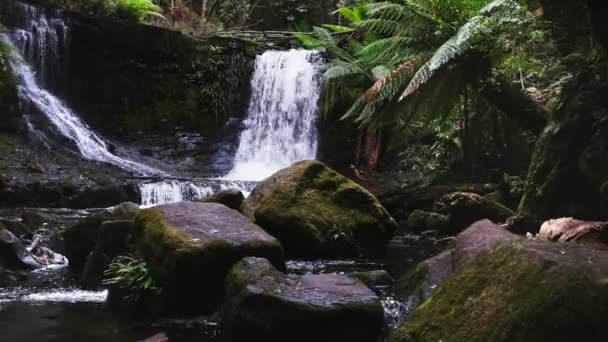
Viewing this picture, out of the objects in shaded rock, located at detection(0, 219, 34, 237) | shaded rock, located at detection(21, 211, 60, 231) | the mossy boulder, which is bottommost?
shaded rock, located at detection(21, 211, 60, 231)

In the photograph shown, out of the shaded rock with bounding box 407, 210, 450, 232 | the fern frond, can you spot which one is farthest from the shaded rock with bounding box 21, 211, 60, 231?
the fern frond

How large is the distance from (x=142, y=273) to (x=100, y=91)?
11760 mm

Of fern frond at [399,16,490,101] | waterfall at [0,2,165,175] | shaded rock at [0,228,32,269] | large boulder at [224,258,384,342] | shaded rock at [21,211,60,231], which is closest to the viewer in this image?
large boulder at [224,258,384,342]

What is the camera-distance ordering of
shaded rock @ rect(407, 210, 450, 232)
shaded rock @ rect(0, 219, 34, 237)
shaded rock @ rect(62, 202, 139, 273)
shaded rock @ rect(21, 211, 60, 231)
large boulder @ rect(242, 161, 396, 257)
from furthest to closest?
shaded rock @ rect(407, 210, 450, 232) < shaded rock @ rect(21, 211, 60, 231) < shaded rock @ rect(0, 219, 34, 237) < large boulder @ rect(242, 161, 396, 257) < shaded rock @ rect(62, 202, 139, 273)

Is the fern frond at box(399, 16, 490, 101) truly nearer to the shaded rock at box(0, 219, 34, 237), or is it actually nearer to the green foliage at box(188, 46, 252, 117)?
the shaded rock at box(0, 219, 34, 237)

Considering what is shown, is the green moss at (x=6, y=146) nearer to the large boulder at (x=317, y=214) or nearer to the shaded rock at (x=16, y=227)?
the shaded rock at (x=16, y=227)

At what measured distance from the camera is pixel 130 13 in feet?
51.6

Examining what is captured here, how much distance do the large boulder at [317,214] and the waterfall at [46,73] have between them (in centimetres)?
611

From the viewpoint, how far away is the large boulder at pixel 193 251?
470cm

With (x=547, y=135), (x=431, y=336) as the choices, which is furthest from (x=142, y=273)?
(x=547, y=135)

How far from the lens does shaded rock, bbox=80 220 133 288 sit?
5.62 m

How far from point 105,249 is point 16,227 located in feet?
7.60

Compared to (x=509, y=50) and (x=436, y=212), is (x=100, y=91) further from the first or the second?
(x=509, y=50)

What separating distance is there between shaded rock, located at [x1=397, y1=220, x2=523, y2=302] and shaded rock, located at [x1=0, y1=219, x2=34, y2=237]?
4.76 meters
